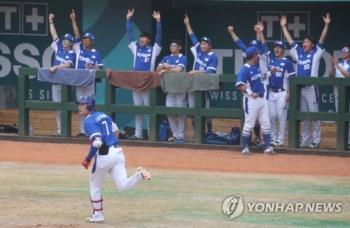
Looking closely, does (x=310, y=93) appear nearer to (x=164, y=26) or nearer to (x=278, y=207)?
(x=164, y=26)

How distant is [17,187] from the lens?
39.2 ft

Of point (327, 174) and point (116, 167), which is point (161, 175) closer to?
point (327, 174)

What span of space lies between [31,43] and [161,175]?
292 inches

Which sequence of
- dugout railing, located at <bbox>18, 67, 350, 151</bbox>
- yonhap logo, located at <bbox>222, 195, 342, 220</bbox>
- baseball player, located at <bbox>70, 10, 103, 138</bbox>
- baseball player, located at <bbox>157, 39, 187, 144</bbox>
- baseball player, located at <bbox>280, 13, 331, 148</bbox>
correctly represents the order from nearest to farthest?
yonhap logo, located at <bbox>222, 195, 342, 220</bbox> → dugout railing, located at <bbox>18, 67, 350, 151</bbox> → baseball player, located at <bbox>280, 13, 331, 148</bbox> → baseball player, located at <bbox>157, 39, 187, 144</bbox> → baseball player, located at <bbox>70, 10, 103, 138</bbox>

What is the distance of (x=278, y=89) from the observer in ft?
50.4

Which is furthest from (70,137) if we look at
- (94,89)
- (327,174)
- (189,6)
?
(327,174)

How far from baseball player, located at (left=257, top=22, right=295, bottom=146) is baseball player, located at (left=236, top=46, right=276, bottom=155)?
573 mm

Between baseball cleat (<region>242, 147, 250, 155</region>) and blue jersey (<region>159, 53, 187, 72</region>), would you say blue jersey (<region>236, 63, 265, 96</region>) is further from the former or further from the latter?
blue jersey (<region>159, 53, 187, 72</region>)

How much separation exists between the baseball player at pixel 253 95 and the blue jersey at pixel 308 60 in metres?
1.08

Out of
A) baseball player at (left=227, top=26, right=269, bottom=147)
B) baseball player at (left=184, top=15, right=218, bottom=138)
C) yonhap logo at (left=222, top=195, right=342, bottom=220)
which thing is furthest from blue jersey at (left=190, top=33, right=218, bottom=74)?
yonhap logo at (left=222, top=195, right=342, bottom=220)

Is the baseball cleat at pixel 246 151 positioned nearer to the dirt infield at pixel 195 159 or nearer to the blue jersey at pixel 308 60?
the dirt infield at pixel 195 159

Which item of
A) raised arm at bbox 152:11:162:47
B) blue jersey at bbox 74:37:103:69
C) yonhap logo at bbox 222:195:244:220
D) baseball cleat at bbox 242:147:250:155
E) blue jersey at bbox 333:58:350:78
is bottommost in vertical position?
yonhap logo at bbox 222:195:244:220

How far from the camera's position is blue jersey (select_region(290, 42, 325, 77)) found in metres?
15.3

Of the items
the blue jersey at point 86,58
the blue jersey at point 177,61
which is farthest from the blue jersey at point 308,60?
the blue jersey at point 86,58
